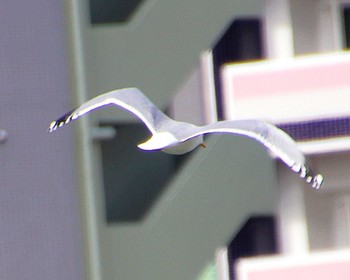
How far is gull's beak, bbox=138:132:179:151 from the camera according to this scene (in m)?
19.8

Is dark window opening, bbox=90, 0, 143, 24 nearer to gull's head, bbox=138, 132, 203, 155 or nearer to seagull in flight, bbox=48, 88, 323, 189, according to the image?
seagull in flight, bbox=48, 88, 323, 189

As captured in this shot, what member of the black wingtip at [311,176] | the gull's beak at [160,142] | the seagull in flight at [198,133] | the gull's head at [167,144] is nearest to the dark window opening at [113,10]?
the seagull in flight at [198,133]

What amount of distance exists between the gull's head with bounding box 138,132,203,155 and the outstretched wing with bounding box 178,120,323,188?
0.28 ft

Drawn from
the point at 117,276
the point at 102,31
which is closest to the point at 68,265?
the point at 117,276

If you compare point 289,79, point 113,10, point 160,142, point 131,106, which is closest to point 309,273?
point 289,79

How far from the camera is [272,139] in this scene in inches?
779

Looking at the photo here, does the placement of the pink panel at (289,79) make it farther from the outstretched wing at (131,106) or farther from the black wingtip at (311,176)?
the black wingtip at (311,176)

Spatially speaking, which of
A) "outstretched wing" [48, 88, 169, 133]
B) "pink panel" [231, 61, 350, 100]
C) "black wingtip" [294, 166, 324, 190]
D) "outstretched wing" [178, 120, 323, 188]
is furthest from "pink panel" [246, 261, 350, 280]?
"black wingtip" [294, 166, 324, 190]

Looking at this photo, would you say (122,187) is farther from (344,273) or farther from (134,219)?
(344,273)

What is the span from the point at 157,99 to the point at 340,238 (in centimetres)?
216

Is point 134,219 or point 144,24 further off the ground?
point 144,24

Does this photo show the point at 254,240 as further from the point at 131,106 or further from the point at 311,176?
the point at 311,176

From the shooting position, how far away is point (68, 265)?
2488 cm

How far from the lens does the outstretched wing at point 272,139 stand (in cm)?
1948
